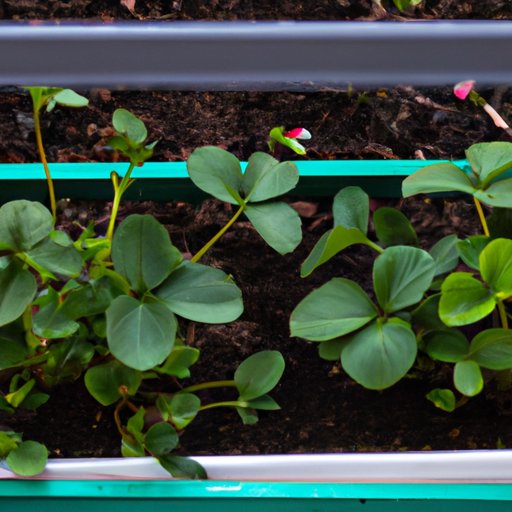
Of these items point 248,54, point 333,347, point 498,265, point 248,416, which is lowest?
point 248,416

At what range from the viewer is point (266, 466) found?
69 cm

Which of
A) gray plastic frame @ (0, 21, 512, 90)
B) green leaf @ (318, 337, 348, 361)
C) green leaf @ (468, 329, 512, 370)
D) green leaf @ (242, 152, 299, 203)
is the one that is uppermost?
gray plastic frame @ (0, 21, 512, 90)

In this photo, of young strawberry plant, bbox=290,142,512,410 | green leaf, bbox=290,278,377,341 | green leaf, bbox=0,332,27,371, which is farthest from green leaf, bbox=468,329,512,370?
green leaf, bbox=0,332,27,371

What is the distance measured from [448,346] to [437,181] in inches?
6.7

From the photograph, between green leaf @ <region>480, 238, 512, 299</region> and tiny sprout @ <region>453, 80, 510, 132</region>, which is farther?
tiny sprout @ <region>453, 80, 510, 132</region>

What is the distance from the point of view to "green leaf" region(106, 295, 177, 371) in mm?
631

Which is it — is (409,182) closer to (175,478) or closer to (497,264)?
(497,264)

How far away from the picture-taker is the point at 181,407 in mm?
748

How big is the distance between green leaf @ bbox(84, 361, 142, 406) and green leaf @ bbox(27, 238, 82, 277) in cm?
11

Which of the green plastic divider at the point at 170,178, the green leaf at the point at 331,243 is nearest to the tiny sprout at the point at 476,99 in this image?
the green plastic divider at the point at 170,178

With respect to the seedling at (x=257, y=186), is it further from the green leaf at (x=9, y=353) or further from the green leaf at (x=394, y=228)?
the green leaf at (x=9, y=353)

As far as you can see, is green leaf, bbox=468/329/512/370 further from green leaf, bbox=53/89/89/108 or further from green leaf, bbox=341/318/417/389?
green leaf, bbox=53/89/89/108

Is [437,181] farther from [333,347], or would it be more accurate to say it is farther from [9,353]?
[9,353]

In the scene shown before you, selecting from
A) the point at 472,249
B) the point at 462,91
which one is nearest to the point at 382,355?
the point at 472,249
